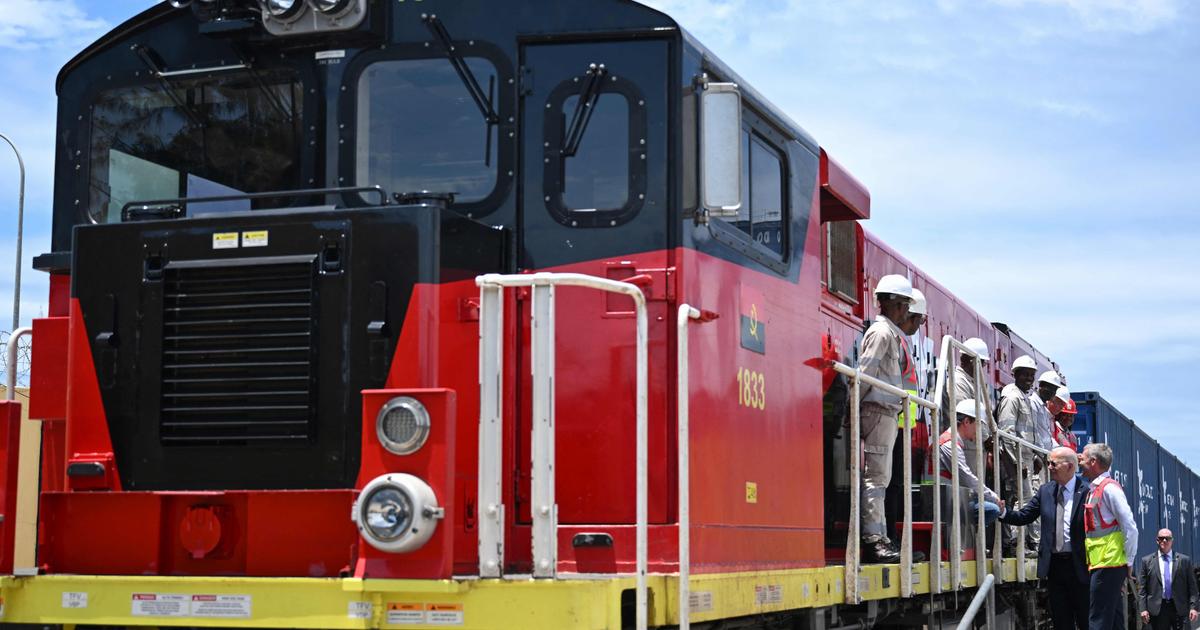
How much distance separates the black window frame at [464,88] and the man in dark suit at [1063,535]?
20.6 feet

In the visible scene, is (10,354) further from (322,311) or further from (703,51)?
(703,51)

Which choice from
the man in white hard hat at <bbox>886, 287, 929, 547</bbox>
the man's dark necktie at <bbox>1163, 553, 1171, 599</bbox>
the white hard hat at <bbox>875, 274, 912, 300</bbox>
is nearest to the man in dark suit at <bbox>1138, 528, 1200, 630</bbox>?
the man's dark necktie at <bbox>1163, 553, 1171, 599</bbox>

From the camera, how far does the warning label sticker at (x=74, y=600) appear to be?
560cm

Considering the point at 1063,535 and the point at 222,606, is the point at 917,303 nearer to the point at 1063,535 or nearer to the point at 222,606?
the point at 1063,535

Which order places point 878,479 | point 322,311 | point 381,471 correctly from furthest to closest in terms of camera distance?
point 878,479, point 322,311, point 381,471

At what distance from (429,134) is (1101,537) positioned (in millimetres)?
6639

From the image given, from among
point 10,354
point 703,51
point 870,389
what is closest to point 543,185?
point 703,51

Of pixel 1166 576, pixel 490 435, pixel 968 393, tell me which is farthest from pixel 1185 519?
pixel 490 435

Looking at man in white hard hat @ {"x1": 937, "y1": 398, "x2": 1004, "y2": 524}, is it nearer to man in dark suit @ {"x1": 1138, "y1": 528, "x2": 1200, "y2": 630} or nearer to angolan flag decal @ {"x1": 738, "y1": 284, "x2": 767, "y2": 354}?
angolan flag decal @ {"x1": 738, "y1": 284, "x2": 767, "y2": 354}

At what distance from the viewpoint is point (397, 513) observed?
5.26m

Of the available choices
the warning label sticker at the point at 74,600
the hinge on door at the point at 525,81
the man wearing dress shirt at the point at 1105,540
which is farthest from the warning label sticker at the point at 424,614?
the man wearing dress shirt at the point at 1105,540

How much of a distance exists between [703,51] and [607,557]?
2.16 meters

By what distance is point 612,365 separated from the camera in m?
5.95

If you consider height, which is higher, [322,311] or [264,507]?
[322,311]
